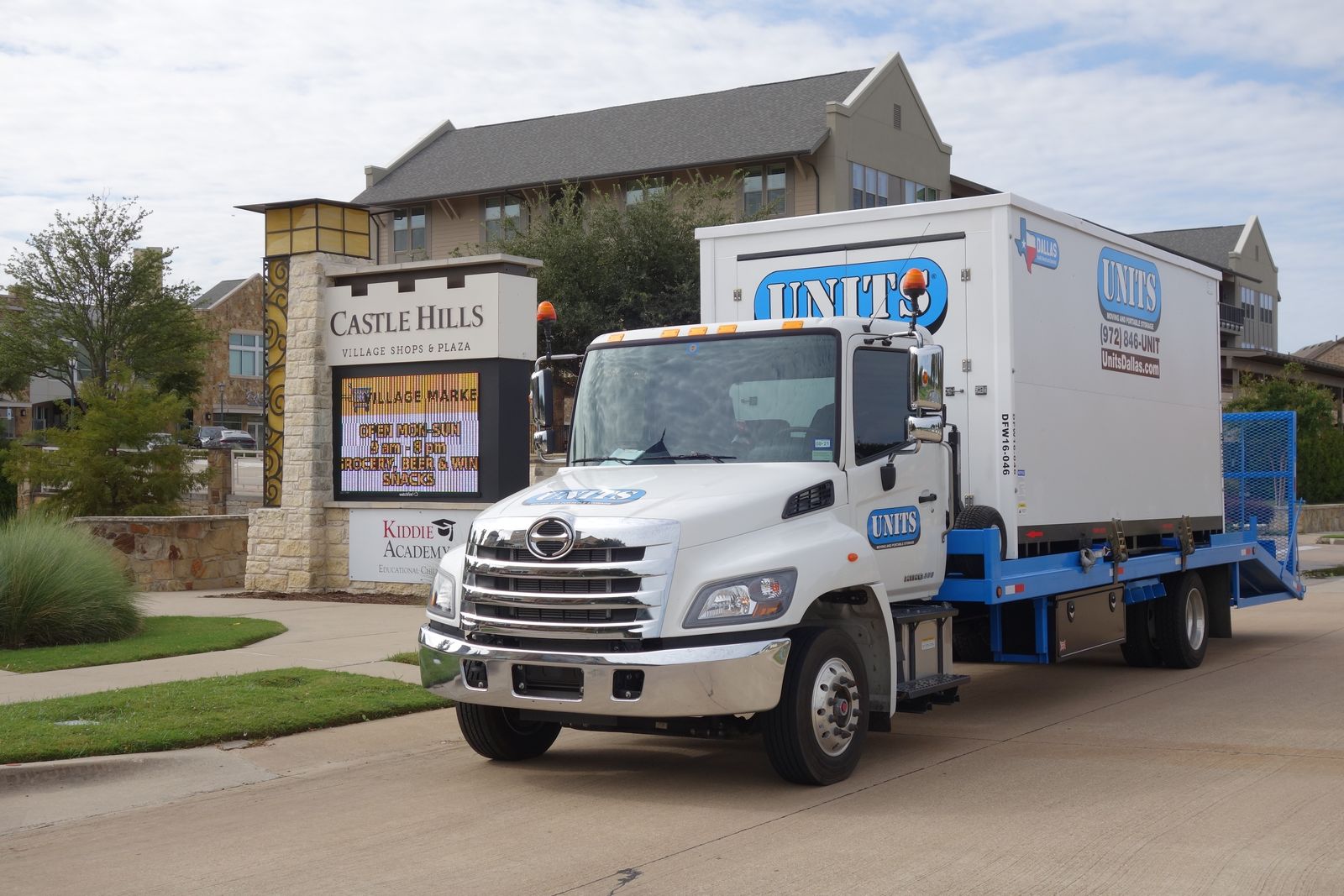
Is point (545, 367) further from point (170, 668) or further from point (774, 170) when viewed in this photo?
point (774, 170)

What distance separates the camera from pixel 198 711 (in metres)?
9.30

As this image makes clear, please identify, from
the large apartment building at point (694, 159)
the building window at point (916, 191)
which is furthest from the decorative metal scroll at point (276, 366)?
the building window at point (916, 191)

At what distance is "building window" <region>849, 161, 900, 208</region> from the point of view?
160 ft

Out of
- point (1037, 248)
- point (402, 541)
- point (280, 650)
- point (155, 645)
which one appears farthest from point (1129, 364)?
point (402, 541)

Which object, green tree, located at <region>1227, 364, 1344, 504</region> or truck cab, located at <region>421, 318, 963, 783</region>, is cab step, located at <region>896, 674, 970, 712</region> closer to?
truck cab, located at <region>421, 318, 963, 783</region>

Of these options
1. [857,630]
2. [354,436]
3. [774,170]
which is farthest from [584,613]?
[774,170]

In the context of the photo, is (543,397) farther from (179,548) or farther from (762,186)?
(762,186)

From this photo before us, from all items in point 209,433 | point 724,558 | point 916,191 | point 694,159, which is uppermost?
point 694,159

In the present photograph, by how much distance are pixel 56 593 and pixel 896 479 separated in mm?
8260

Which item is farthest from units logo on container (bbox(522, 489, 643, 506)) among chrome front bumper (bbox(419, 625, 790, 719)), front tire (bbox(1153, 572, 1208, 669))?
front tire (bbox(1153, 572, 1208, 669))

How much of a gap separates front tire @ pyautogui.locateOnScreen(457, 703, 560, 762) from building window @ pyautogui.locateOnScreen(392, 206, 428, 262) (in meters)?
49.1

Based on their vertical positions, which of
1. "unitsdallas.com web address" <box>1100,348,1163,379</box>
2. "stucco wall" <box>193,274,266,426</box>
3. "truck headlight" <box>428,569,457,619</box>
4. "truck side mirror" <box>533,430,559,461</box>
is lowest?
"truck headlight" <box>428,569,457,619</box>

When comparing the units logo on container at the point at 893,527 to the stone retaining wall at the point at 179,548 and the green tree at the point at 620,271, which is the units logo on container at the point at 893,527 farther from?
the green tree at the point at 620,271

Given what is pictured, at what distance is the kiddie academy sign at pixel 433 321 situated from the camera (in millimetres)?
17172
